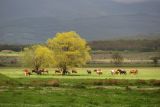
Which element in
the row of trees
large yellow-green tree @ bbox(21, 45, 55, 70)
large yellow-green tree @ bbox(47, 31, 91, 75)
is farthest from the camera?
large yellow-green tree @ bbox(21, 45, 55, 70)

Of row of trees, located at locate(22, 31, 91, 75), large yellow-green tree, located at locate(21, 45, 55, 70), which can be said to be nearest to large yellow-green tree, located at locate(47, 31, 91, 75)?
row of trees, located at locate(22, 31, 91, 75)

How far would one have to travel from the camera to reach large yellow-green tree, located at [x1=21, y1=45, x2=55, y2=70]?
11256cm

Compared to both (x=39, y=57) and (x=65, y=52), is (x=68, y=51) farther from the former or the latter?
(x=39, y=57)

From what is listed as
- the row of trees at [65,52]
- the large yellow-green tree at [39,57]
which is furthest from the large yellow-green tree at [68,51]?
the large yellow-green tree at [39,57]

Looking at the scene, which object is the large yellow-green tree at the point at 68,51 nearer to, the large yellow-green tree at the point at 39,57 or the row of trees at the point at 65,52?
the row of trees at the point at 65,52

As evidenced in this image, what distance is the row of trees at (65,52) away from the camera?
110m

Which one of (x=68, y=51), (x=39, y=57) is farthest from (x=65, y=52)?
(x=39, y=57)

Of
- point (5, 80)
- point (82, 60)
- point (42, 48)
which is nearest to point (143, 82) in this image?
point (5, 80)

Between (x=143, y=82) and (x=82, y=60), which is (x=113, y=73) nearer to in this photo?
(x=82, y=60)

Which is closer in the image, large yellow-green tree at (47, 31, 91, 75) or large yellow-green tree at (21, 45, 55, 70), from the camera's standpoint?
large yellow-green tree at (47, 31, 91, 75)

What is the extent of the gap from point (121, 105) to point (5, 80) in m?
31.9

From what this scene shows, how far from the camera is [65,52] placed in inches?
4341

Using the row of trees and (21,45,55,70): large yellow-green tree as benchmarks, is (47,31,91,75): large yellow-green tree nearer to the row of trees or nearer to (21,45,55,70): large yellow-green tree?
the row of trees

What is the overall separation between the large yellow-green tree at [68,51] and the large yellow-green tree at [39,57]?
1.55m
